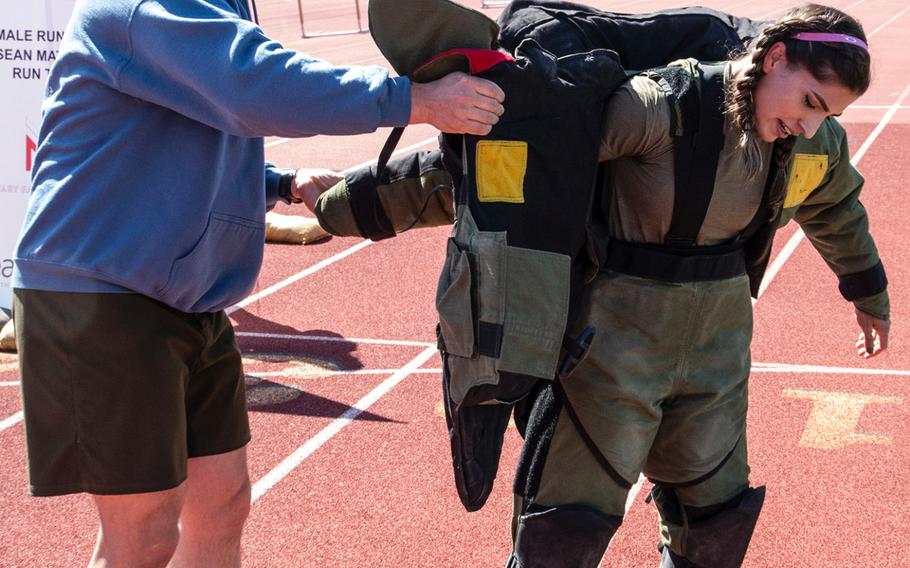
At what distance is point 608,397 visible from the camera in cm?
289

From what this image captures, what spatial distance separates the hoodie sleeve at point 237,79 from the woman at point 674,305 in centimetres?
64

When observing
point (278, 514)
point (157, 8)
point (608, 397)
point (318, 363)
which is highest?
point (157, 8)

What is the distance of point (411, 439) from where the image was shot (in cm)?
507

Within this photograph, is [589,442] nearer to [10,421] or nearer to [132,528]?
[132,528]

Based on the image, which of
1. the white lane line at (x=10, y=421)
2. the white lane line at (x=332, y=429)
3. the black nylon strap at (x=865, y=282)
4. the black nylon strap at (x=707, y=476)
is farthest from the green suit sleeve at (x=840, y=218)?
the white lane line at (x=10, y=421)

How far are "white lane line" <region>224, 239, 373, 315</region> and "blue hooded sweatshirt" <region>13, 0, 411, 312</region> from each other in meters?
4.38

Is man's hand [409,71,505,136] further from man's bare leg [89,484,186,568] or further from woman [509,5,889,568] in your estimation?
man's bare leg [89,484,186,568]

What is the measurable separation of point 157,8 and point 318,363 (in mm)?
3971

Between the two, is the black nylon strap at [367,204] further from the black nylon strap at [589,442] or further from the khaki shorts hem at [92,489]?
the khaki shorts hem at [92,489]

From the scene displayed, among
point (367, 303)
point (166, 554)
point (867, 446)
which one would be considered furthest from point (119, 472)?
point (367, 303)

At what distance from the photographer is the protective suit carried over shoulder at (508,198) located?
252cm

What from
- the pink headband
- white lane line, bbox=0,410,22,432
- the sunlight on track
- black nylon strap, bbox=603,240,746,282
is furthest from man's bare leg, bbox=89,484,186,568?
the sunlight on track

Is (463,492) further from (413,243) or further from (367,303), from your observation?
(413,243)

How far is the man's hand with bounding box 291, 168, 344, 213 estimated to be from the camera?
311 cm
